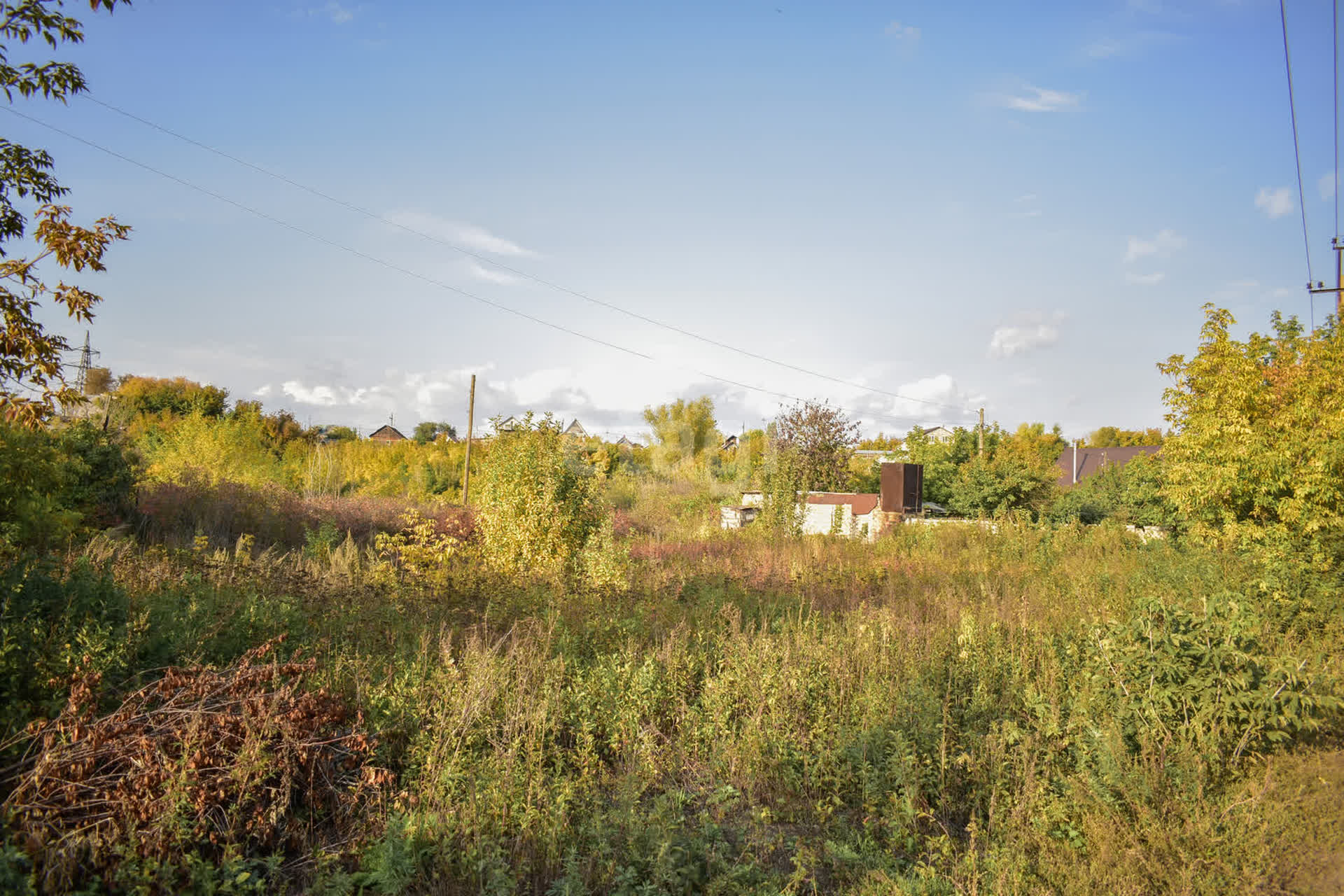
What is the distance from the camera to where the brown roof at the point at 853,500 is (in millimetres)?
20562

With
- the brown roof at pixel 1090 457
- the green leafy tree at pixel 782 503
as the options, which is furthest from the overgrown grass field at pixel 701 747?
the brown roof at pixel 1090 457

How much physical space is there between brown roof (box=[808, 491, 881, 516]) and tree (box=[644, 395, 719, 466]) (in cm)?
2307

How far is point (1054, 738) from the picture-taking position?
4.63m

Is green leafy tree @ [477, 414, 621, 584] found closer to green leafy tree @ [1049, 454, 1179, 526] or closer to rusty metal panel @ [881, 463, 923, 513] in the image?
rusty metal panel @ [881, 463, 923, 513]

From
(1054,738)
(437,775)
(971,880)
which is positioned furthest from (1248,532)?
(437,775)

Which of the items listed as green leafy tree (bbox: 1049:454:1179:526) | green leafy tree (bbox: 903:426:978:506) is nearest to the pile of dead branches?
green leafy tree (bbox: 1049:454:1179:526)

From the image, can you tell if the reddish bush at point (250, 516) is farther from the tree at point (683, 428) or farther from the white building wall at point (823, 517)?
the tree at point (683, 428)

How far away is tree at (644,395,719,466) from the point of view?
4512 centimetres

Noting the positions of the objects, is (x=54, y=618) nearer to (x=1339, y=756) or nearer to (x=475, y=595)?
(x=475, y=595)

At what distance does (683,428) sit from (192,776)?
42.8 m

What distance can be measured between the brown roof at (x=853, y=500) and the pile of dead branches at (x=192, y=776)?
58.9 feet

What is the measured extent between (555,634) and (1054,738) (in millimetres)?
3669

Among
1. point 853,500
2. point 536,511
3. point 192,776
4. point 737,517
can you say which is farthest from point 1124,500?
point 192,776

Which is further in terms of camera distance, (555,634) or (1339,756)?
(555,634)
